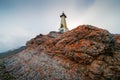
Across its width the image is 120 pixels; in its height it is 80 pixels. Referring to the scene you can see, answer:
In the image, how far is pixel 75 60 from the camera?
2364 centimetres

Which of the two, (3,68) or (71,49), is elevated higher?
(71,49)

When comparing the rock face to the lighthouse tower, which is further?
the lighthouse tower

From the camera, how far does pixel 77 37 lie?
88.7ft

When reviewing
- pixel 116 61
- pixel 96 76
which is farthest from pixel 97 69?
pixel 116 61

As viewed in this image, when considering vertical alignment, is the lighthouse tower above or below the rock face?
above

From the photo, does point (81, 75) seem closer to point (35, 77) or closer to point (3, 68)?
point (35, 77)

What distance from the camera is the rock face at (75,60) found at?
2061 centimetres

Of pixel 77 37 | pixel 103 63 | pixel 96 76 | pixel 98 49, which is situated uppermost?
→ pixel 77 37

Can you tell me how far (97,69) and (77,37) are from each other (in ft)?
26.1

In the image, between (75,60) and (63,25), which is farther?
(63,25)

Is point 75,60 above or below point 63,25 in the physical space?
below

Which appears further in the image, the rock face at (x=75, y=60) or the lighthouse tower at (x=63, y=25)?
the lighthouse tower at (x=63, y=25)

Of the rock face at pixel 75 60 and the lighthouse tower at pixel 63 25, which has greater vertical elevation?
the lighthouse tower at pixel 63 25

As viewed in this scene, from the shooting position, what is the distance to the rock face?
67.6 feet
